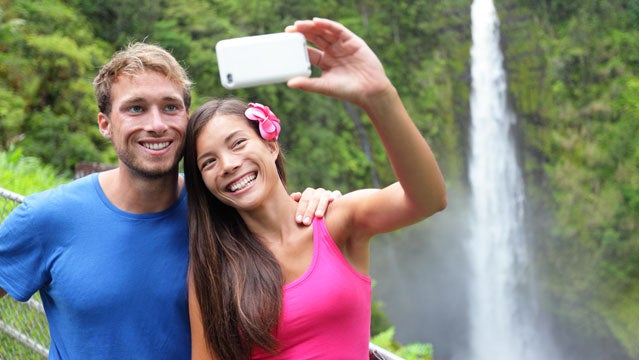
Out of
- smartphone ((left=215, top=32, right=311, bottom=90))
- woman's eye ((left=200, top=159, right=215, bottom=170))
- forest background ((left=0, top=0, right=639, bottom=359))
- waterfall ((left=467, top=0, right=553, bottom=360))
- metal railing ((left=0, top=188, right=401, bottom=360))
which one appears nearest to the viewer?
smartphone ((left=215, top=32, right=311, bottom=90))

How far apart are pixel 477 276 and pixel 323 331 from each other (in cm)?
1951

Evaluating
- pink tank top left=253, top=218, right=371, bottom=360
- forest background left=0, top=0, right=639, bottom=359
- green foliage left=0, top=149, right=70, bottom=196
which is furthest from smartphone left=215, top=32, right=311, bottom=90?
forest background left=0, top=0, right=639, bottom=359

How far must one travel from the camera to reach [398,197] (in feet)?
5.47

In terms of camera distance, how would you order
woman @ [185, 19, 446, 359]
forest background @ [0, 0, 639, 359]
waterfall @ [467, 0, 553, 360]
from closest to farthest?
1. woman @ [185, 19, 446, 359]
2. forest background @ [0, 0, 639, 359]
3. waterfall @ [467, 0, 553, 360]

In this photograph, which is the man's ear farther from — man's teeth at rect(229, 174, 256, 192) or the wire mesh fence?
the wire mesh fence

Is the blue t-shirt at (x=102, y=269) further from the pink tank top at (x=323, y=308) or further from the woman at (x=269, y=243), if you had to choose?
the pink tank top at (x=323, y=308)

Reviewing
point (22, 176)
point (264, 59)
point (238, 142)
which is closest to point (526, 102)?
point (22, 176)

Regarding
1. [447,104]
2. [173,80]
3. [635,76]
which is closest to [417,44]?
[447,104]

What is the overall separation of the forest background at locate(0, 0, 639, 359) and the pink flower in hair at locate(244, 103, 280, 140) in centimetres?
1094

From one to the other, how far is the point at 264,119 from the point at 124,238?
0.53 m

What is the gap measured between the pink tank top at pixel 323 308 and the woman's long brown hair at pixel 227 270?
4cm

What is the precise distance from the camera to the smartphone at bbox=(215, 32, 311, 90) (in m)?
1.49

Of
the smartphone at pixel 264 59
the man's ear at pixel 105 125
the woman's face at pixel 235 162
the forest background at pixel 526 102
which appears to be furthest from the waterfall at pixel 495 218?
the smartphone at pixel 264 59

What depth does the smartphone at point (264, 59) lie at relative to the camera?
1.49m
